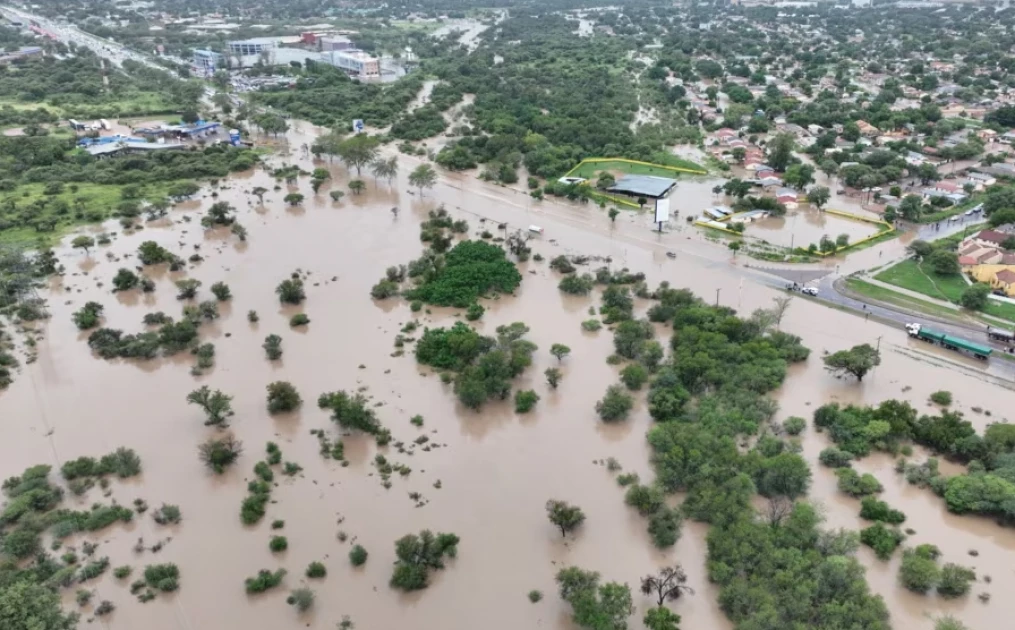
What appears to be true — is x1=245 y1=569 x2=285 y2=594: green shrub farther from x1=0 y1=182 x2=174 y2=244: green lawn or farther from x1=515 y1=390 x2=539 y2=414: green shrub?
x1=0 y1=182 x2=174 y2=244: green lawn

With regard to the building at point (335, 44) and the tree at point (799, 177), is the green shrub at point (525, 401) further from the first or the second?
the building at point (335, 44)

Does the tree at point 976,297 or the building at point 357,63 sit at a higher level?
the building at point 357,63

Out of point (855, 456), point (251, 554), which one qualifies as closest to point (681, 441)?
point (855, 456)

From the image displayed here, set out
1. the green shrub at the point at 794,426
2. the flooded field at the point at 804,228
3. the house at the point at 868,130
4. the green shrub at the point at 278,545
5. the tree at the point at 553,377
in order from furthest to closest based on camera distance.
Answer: the house at the point at 868,130 < the flooded field at the point at 804,228 < the tree at the point at 553,377 < the green shrub at the point at 794,426 < the green shrub at the point at 278,545

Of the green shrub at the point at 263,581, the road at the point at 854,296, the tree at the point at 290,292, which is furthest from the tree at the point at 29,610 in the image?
the road at the point at 854,296

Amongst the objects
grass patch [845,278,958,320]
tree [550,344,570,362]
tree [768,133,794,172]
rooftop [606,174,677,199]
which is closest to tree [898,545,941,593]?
tree [550,344,570,362]

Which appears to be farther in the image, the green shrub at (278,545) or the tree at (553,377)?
the tree at (553,377)
